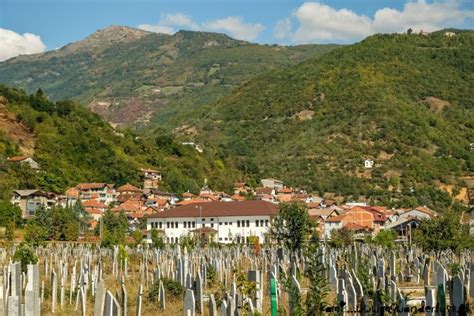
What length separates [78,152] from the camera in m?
92.4

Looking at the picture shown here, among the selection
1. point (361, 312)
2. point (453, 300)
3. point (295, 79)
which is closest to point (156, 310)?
point (361, 312)

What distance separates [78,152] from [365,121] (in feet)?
160

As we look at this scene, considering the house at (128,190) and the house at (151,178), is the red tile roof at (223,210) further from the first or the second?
the house at (151,178)

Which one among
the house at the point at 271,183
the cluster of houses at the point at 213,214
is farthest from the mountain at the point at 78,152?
the house at the point at 271,183

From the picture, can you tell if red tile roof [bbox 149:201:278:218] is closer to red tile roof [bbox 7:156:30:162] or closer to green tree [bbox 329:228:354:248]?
green tree [bbox 329:228:354:248]

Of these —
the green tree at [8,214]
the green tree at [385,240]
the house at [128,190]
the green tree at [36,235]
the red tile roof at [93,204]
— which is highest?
the house at [128,190]

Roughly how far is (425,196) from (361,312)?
275 ft

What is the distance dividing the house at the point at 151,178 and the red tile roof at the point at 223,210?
22389mm

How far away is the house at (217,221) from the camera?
2632 inches

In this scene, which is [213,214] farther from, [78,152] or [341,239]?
[78,152]

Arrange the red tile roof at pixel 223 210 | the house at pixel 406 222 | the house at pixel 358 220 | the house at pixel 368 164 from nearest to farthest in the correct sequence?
the house at pixel 406 222 → the red tile roof at pixel 223 210 → the house at pixel 358 220 → the house at pixel 368 164

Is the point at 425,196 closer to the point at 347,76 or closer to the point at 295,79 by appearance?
the point at 347,76

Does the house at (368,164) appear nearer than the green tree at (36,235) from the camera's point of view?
No

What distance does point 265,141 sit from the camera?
13175 cm
